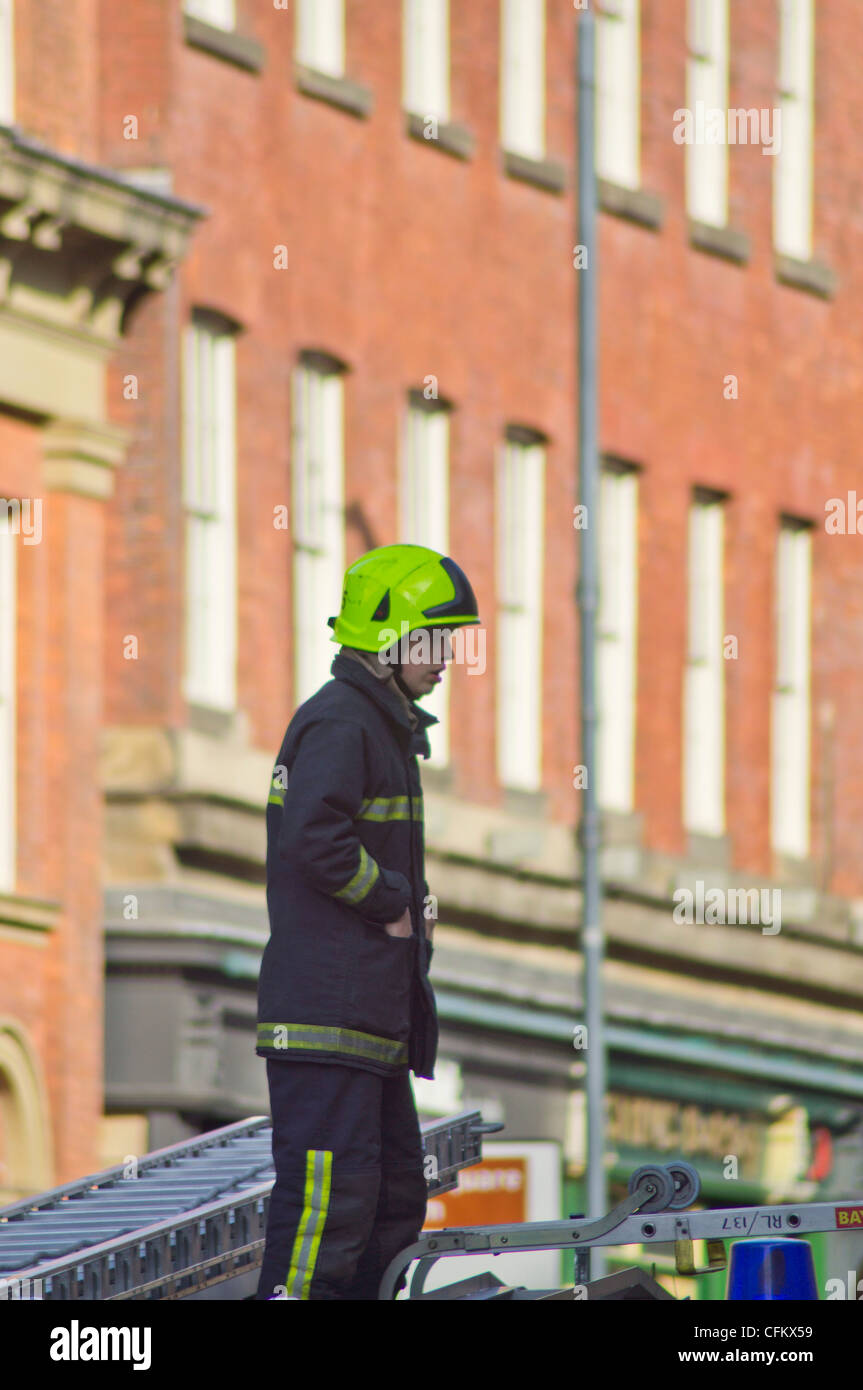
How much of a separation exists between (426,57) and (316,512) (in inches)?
160

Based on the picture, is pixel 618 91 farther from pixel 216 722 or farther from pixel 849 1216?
pixel 849 1216

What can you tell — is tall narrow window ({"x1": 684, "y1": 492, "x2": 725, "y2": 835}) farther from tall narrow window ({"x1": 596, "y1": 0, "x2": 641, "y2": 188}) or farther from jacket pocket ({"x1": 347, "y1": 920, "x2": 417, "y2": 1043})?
jacket pocket ({"x1": 347, "y1": 920, "x2": 417, "y2": 1043})

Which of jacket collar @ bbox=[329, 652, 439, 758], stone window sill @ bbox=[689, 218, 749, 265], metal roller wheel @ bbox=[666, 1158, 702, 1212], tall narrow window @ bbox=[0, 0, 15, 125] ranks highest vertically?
stone window sill @ bbox=[689, 218, 749, 265]

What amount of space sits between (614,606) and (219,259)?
20.9ft

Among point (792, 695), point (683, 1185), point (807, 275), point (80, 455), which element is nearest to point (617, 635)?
point (792, 695)

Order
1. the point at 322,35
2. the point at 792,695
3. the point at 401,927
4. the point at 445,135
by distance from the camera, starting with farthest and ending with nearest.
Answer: the point at 792,695 < the point at 445,135 < the point at 322,35 < the point at 401,927

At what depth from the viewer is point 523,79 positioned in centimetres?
2748

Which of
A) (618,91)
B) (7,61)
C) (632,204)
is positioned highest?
(618,91)

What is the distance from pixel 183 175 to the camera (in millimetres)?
22625

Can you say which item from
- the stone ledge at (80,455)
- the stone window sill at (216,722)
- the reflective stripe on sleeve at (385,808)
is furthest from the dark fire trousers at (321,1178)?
the stone window sill at (216,722)

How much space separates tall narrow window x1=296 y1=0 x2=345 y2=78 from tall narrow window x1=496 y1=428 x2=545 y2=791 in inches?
140

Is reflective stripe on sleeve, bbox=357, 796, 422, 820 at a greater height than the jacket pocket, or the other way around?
reflective stripe on sleeve, bbox=357, 796, 422, 820

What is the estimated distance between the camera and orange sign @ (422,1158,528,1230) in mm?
24906

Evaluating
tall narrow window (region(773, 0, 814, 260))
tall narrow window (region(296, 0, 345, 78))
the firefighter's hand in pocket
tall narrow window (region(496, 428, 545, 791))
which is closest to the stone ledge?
tall narrow window (region(296, 0, 345, 78))
